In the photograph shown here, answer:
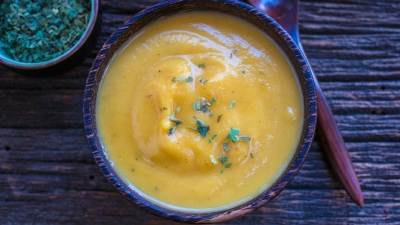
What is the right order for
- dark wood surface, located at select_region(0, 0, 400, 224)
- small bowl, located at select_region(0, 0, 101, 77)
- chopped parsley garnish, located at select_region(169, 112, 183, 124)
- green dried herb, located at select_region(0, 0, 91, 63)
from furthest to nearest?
1. dark wood surface, located at select_region(0, 0, 400, 224)
2. green dried herb, located at select_region(0, 0, 91, 63)
3. small bowl, located at select_region(0, 0, 101, 77)
4. chopped parsley garnish, located at select_region(169, 112, 183, 124)

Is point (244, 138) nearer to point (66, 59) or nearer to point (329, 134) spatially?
point (329, 134)

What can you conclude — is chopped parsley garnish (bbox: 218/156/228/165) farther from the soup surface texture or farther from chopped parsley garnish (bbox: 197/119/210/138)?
chopped parsley garnish (bbox: 197/119/210/138)

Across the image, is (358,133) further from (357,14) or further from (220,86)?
(220,86)

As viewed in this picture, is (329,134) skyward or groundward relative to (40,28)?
groundward

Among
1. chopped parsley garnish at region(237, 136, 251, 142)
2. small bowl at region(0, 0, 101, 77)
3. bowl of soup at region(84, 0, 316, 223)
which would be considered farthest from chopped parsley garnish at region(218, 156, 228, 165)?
small bowl at region(0, 0, 101, 77)

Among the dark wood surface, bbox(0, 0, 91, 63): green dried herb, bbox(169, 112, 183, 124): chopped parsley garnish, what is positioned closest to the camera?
bbox(169, 112, 183, 124): chopped parsley garnish

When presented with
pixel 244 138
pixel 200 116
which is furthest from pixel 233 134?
pixel 200 116
